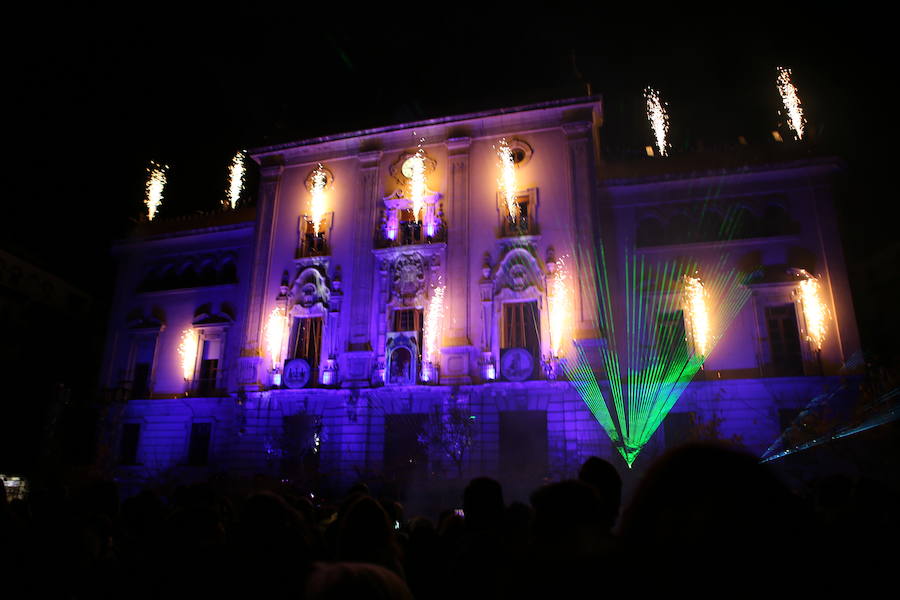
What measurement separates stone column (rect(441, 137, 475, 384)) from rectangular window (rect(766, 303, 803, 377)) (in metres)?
11.1

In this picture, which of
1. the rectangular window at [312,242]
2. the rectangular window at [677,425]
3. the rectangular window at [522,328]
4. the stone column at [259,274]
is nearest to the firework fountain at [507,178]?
the rectangular window at [522,328]

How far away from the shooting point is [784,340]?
20719mm

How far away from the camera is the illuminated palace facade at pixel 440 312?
68.1 feet

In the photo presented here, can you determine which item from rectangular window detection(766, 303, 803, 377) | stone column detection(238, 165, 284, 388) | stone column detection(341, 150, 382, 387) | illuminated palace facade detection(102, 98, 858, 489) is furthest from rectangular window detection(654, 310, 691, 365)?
stone column detection(238, 165, 284, 388)

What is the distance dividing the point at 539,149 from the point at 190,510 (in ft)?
75.8

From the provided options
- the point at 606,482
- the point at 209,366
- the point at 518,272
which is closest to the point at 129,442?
the point at 209,366

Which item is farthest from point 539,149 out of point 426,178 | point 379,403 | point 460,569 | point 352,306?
point 460,569

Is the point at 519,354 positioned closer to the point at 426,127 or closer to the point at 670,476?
the point at 426,127

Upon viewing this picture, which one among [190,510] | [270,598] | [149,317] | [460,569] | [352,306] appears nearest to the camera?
[270,598]

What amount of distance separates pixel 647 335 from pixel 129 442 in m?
24.1

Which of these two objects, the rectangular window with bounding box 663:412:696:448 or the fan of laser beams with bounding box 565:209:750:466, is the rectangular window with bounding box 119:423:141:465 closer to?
the fan of laser beams with bounding box 565:209:750:466

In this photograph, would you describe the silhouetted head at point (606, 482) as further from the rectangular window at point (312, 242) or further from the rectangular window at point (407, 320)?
the rectangular window at point (312, 242)

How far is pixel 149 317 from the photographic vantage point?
93.2 feet

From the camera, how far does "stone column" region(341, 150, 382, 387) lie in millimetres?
23359
